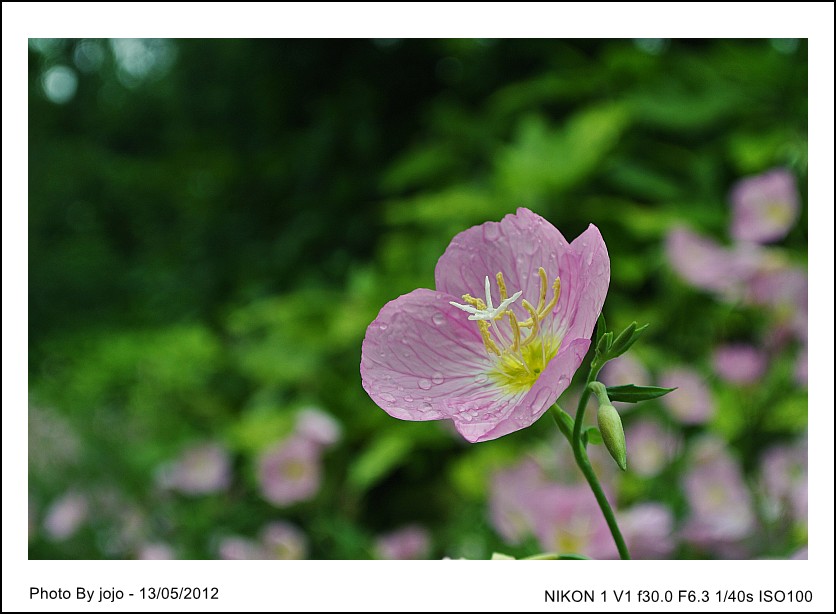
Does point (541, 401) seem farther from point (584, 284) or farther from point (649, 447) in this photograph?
point (649, 447)

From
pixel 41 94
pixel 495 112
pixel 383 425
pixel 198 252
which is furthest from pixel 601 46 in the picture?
pixel 41 94

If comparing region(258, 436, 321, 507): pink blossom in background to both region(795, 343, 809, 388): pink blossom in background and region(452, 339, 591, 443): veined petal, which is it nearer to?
region(795, 343, 809, 388): pink blossom in background

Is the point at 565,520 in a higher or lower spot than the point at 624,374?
lower

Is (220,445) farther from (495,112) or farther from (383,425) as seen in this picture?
(495,112)

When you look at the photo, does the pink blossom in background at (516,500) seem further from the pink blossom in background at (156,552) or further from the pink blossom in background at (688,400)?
the pink blossom in background at (156,552)

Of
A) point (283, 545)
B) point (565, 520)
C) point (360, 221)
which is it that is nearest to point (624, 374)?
point (565, 520)

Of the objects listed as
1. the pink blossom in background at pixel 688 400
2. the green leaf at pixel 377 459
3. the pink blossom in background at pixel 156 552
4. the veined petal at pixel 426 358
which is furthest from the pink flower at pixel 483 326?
the green leaf at pixel 377 459

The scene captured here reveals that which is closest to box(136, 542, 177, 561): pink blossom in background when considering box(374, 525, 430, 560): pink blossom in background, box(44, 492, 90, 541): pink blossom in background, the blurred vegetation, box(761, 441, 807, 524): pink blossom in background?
the blurred vegetation
